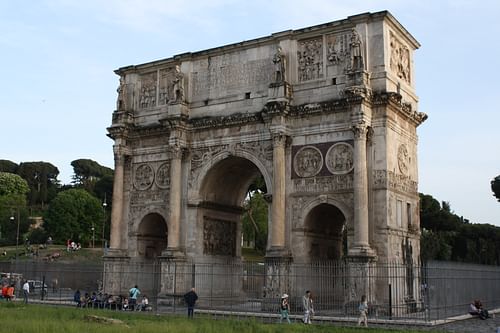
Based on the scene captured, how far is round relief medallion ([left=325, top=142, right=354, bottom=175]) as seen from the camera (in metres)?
21.8

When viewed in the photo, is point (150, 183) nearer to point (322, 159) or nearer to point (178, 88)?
point (178, 88)

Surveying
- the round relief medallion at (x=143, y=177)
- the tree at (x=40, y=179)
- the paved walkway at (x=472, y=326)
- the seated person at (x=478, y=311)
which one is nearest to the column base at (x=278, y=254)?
the paved walkway at (x=472, y=326)

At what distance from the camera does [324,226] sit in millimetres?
24188

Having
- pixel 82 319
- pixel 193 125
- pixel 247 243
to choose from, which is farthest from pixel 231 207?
pixel 247 243

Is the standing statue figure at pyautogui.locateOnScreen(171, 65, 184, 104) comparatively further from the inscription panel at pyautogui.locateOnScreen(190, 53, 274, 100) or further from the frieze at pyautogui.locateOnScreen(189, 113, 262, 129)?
the frieze at pyautogui.locateOnScreen(189, 113, 262, 129)

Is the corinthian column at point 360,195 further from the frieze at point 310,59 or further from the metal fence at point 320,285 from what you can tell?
the frieze at point 310,59

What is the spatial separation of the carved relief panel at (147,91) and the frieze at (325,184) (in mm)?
8654

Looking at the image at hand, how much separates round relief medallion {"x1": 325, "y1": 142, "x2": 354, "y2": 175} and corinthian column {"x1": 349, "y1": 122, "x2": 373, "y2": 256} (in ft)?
2.39

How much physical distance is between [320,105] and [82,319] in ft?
38.5

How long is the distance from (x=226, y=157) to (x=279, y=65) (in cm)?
439

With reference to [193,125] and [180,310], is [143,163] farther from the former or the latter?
[180,310]

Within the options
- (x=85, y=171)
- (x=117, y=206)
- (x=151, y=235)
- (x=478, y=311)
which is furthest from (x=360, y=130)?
(x=85, y=171)

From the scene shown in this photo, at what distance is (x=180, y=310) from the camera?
22109mm

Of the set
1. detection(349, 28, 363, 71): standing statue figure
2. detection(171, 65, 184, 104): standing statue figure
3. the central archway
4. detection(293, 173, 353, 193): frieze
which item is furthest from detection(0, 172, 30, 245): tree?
detection(349, 28, 363, 71): standing statue figure
